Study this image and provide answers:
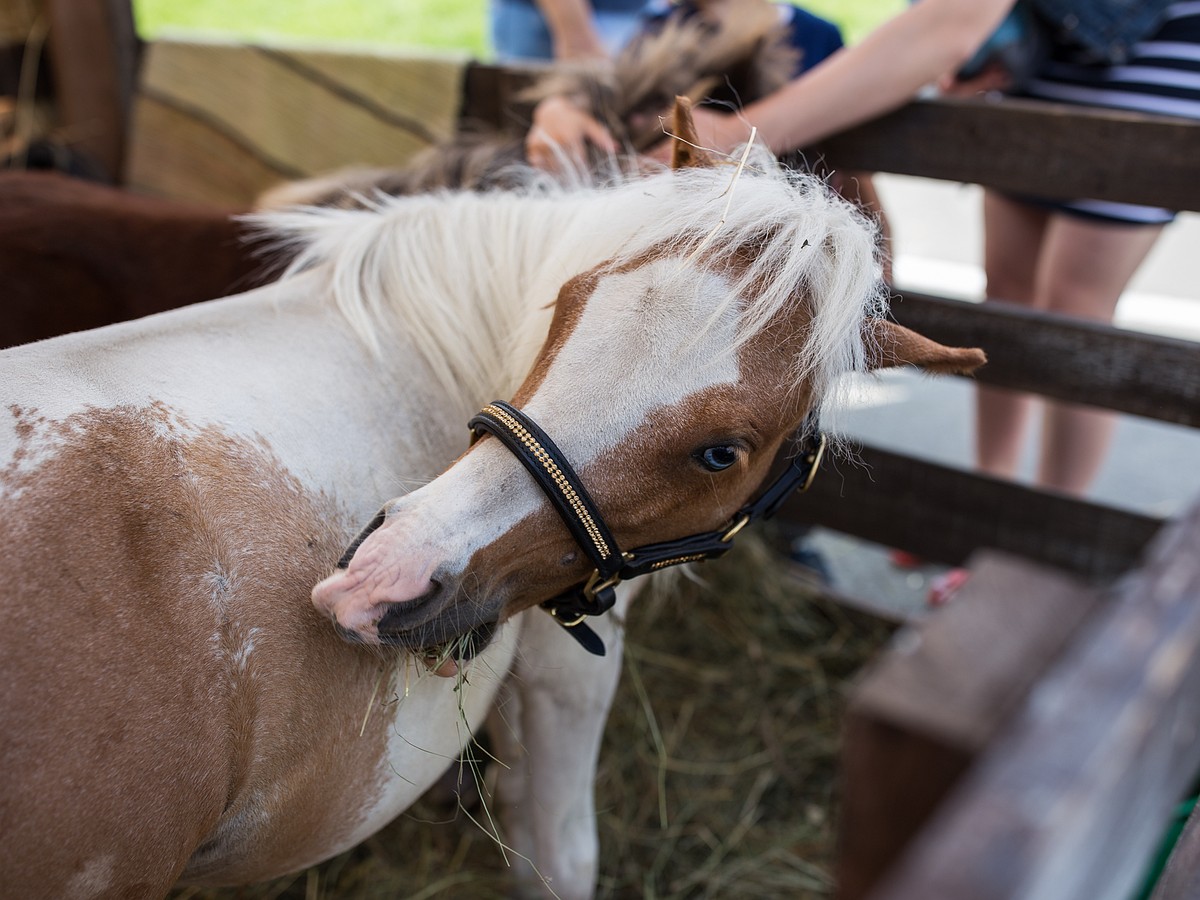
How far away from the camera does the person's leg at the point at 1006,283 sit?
94.3 inches

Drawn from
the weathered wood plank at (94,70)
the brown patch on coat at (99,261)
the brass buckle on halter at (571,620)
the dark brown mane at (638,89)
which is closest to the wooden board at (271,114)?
the weathered wood plank at (94,70)

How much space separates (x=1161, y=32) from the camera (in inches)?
80.0

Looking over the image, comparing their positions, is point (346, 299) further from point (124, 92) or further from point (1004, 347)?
point (124, 92)

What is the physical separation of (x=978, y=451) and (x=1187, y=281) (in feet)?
7.78

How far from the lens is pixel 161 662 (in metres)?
0.84

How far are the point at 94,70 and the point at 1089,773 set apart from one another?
3.49 meters


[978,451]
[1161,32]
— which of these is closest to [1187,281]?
[978,451]

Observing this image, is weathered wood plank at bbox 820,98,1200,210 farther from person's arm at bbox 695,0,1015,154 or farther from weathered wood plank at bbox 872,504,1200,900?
weathered wood plank at bbox 872,504,1200,900

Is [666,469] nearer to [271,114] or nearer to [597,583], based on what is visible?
[597,583]

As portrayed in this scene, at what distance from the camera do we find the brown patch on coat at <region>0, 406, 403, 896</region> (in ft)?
2.56

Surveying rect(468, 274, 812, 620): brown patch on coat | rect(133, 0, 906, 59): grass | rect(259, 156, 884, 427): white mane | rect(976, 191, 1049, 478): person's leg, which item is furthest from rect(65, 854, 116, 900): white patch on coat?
rect(133, 0, 906, 59): grass

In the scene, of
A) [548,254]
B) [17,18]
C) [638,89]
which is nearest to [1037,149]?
[638,89]

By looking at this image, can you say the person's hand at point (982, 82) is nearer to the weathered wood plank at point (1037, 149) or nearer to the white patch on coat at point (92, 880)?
the weathered wood plank at point (1037, 149)

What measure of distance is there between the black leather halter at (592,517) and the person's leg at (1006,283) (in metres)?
1.31
